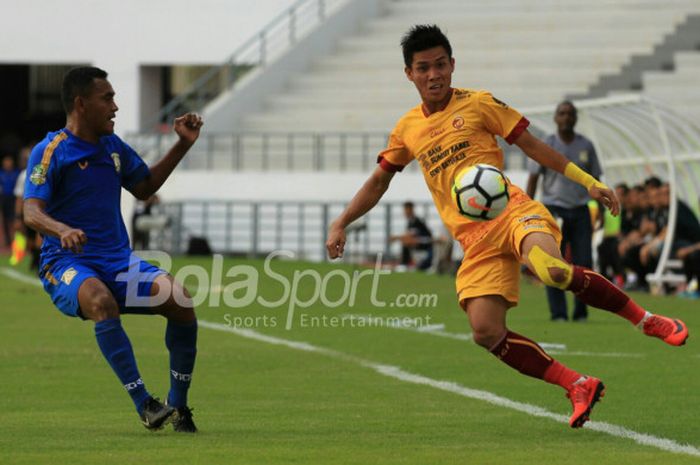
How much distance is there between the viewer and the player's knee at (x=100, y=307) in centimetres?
883

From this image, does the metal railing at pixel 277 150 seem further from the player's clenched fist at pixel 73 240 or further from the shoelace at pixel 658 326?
the player's clenched fist at pixel 73 240

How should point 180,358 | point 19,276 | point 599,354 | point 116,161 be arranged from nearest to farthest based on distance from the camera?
point 180,358 → point 116,161 → point 599,354 → point 19,276

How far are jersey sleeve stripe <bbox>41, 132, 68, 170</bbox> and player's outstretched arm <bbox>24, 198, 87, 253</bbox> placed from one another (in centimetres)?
21

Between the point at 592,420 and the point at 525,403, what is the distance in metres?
0.95

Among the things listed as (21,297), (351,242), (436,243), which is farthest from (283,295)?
(351,242)

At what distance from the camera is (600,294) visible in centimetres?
881

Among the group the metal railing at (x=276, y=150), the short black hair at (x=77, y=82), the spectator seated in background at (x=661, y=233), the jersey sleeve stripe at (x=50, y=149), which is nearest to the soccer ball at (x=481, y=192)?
the short black hair at (x=77, y=82)

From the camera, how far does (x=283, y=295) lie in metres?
22.6

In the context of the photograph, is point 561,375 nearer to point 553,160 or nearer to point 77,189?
point 553,160

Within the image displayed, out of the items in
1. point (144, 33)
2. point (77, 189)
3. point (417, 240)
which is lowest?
point (417, 240)

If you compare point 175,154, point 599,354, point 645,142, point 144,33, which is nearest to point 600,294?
point 175,154

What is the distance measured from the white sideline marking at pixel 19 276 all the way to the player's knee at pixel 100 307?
52.8ft

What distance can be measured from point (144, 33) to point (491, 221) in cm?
3418

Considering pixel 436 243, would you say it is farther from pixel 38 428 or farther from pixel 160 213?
pixel 38 428
